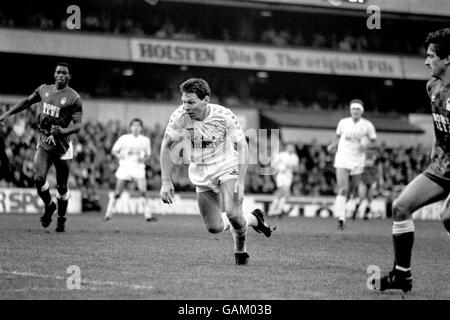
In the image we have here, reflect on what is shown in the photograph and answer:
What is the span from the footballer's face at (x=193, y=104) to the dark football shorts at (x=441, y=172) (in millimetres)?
2835

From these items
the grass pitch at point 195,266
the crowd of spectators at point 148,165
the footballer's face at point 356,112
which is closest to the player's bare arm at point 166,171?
the grass pitch at point 195,266

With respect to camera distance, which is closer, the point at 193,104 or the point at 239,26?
the point at 193,104

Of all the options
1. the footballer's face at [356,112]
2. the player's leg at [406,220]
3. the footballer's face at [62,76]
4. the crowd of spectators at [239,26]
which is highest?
the crowd of spectators at [239,26]

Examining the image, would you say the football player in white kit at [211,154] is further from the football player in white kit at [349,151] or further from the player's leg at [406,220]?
the football player in white kit at [349,151]

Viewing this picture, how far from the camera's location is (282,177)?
28141mm

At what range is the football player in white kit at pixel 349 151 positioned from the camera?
18.9m

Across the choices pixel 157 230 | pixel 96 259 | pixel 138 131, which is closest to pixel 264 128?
pixel 138 131

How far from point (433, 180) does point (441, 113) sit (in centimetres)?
63

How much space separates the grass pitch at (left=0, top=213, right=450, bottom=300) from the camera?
287 inches

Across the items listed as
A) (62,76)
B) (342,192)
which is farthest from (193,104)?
(342,192)

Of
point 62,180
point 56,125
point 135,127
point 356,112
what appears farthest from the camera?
point 135,127

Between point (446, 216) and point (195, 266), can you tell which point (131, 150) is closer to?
point (195, 266)

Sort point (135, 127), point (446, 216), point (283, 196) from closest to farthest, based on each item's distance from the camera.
A: point (446, 216), point (135, 127), point (283, 196)

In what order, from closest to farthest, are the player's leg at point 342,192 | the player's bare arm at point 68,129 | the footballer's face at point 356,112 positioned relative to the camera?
1. the player's bare arm at point 68,129
2. the player's leg at point 342,192
3. the footballer's face at point 356,112
